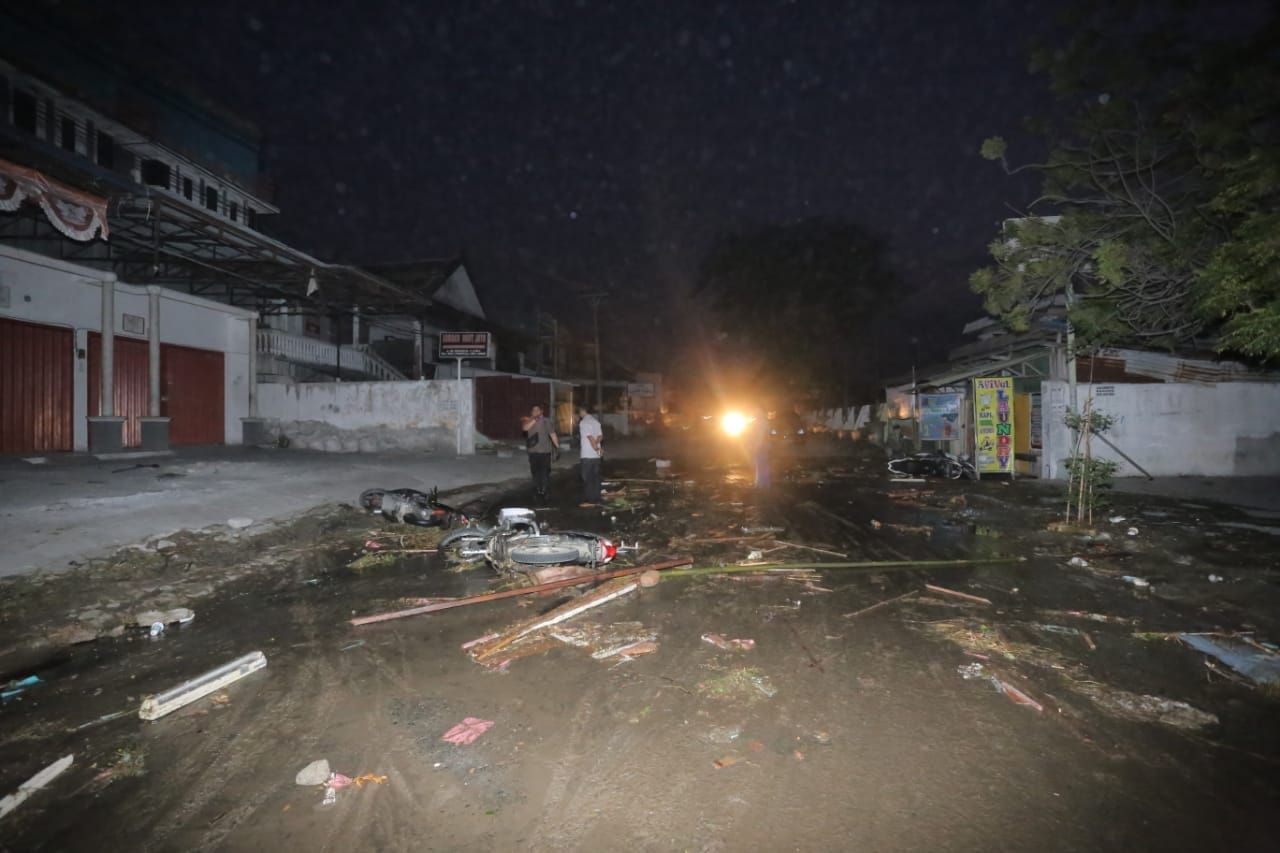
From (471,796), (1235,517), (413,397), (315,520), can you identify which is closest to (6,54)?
(413,397)

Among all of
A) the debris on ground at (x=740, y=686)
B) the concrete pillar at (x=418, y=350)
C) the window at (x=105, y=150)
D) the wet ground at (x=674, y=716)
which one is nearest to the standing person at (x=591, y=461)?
the wet ground at (x=674, y=716)

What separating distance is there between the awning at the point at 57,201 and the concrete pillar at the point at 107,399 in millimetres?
1774

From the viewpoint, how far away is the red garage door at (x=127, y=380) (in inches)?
542

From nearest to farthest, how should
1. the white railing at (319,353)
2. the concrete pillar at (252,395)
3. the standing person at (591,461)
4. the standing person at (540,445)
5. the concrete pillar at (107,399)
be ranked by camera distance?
1. the standing person at (591,461)
2. the standing person at (540,445)
3. the concrete pillar at (107,399)
4. the concrete pillar at (252,395)
5. the white railing at (319,353)

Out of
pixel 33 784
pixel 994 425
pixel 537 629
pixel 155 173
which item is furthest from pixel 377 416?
pixel 994 425

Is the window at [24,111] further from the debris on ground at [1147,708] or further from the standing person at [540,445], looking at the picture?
the debris on ground at [1147,708]

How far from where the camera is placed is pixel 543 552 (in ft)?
20.6

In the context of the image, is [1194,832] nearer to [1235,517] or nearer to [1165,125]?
[1235,517]

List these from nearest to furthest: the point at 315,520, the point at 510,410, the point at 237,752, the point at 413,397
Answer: the point at 237,752 < the point at 315,520 < the point at 413,397 < the point at 510,410

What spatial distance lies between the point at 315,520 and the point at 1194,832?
975 cm

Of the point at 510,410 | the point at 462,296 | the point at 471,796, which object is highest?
the point at 462,296

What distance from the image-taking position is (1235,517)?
946 cm

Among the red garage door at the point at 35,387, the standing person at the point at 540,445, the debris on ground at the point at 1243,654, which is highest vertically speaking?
the red garage door at the point at 35,387

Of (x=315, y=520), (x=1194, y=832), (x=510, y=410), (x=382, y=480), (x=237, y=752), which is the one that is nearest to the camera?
(x=1194, y=832)
